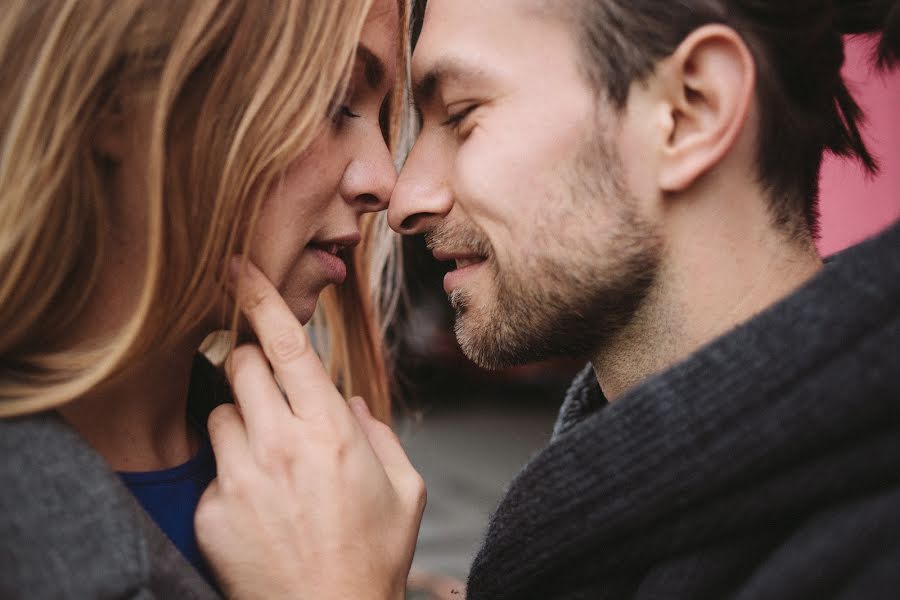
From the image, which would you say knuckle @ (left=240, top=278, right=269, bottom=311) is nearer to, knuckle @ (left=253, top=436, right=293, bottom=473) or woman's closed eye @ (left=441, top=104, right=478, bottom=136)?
knuckle @ (left=253, top=436, right=293, bottom=473)

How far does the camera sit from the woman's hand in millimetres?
1502

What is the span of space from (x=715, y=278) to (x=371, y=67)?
2.66 feet

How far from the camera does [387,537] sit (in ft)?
5.23

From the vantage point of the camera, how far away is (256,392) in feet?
5.38

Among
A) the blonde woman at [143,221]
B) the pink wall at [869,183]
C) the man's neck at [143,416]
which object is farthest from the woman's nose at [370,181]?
the pink wall at [869,183]

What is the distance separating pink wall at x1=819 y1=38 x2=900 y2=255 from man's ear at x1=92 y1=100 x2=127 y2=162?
7.94ft

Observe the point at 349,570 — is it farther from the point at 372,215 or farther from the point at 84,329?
the point at 372,215

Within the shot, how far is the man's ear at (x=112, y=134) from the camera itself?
1.50 meters

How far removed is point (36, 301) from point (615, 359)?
114 centimetres

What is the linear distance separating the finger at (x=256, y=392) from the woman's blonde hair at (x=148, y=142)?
0.41 feet

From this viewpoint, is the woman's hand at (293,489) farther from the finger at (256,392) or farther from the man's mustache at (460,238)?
the man's mustache at (460,238)

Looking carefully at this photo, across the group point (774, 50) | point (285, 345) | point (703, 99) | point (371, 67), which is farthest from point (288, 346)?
point (774, 50)

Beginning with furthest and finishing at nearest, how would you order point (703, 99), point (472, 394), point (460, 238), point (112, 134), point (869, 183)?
point (472, 394)
point (869, 183)
point (460, 238)
point (703, 99)
point (112, 134)

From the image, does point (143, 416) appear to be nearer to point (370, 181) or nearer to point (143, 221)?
point (143, 221)
